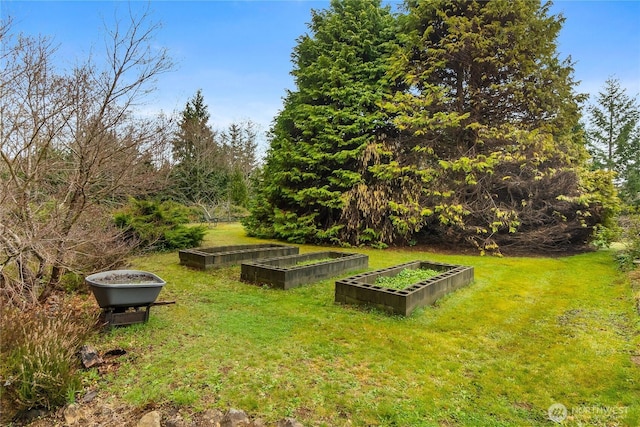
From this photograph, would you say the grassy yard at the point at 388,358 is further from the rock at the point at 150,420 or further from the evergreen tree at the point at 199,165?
the evergreen tree at the point at 199,165

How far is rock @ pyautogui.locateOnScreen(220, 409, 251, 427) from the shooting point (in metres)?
2.20

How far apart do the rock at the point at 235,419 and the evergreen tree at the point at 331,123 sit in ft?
29.1

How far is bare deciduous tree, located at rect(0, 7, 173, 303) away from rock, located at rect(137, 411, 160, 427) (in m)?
2.54

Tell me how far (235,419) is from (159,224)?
27.3 feet

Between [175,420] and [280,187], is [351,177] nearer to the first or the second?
[280,187]

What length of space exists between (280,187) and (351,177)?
2910 mm

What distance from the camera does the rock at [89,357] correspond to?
2916 mm

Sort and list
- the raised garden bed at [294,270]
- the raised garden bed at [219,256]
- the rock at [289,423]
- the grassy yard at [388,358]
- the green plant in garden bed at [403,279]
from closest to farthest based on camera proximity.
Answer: the rock at [289,423], the grassy yard at [388,358], the green plant in garden bed at [403,279], the raised garden bed at [294,270], the raised garden bed at [219,256]

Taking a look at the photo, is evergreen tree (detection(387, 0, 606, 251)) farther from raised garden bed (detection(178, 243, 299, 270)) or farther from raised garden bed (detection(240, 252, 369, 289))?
raised garden bed (detection(178, 243, 299, 270))

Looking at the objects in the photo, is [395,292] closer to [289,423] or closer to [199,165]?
[289,423]

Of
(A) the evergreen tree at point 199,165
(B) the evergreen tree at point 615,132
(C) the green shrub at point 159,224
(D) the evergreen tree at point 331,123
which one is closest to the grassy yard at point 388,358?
(C) the green shrub at point 159,224

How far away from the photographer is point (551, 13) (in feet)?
33.7

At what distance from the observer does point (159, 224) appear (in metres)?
9.41

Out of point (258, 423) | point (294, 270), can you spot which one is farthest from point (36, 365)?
point (294, 270)
